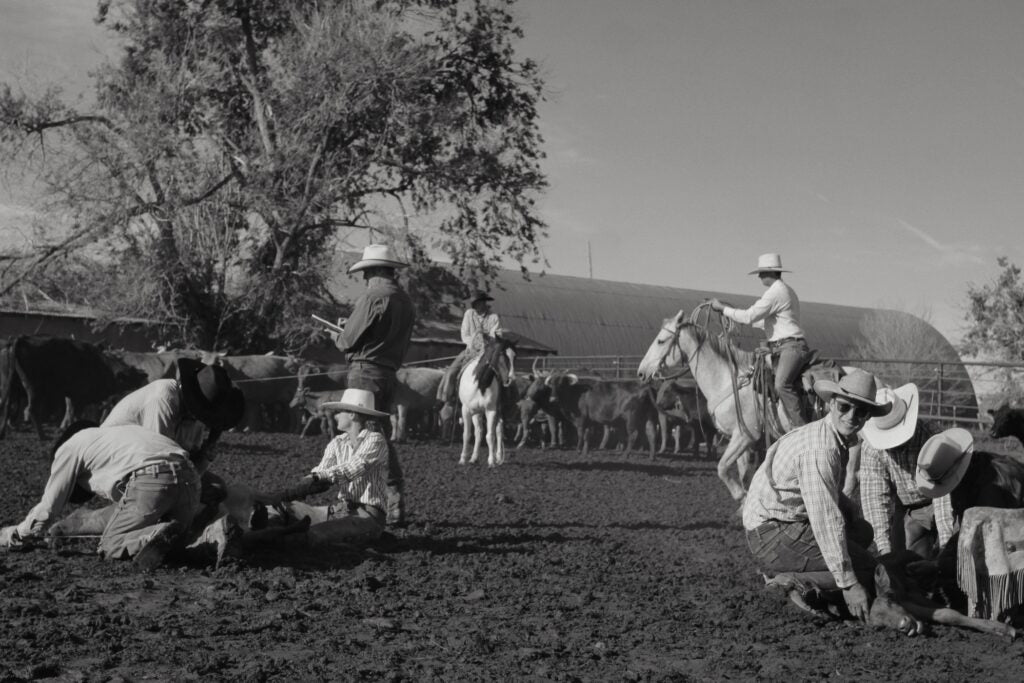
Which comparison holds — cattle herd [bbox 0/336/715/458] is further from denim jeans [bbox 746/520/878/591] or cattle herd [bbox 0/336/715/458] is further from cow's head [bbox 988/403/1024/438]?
denim jeans [bbox 746/520/878/591]

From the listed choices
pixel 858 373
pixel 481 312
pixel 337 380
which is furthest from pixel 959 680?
pixel 337 380

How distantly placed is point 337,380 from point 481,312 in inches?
263

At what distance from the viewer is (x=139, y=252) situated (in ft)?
75.8

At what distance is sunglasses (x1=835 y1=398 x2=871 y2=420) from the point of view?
5219 mm

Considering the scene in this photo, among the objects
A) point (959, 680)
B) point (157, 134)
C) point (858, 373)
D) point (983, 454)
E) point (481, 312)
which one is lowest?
Result: point (959, 680)

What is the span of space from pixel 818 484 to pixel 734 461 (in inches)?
214

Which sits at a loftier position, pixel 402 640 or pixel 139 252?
pixel 139 252

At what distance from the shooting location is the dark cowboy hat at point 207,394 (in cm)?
649

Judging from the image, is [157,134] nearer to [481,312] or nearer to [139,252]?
[139,252]

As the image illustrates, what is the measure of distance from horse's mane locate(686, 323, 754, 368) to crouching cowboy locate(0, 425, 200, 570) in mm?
6629

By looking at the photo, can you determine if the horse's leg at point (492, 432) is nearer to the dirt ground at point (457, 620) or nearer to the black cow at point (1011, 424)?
the dirt ground at point (457, 620)

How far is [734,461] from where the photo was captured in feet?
34.9

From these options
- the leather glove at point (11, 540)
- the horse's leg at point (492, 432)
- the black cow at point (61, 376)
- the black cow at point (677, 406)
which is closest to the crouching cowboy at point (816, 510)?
the leather glove at point (11, 540)

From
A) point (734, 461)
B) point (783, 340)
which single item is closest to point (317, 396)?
point (734, 461)
